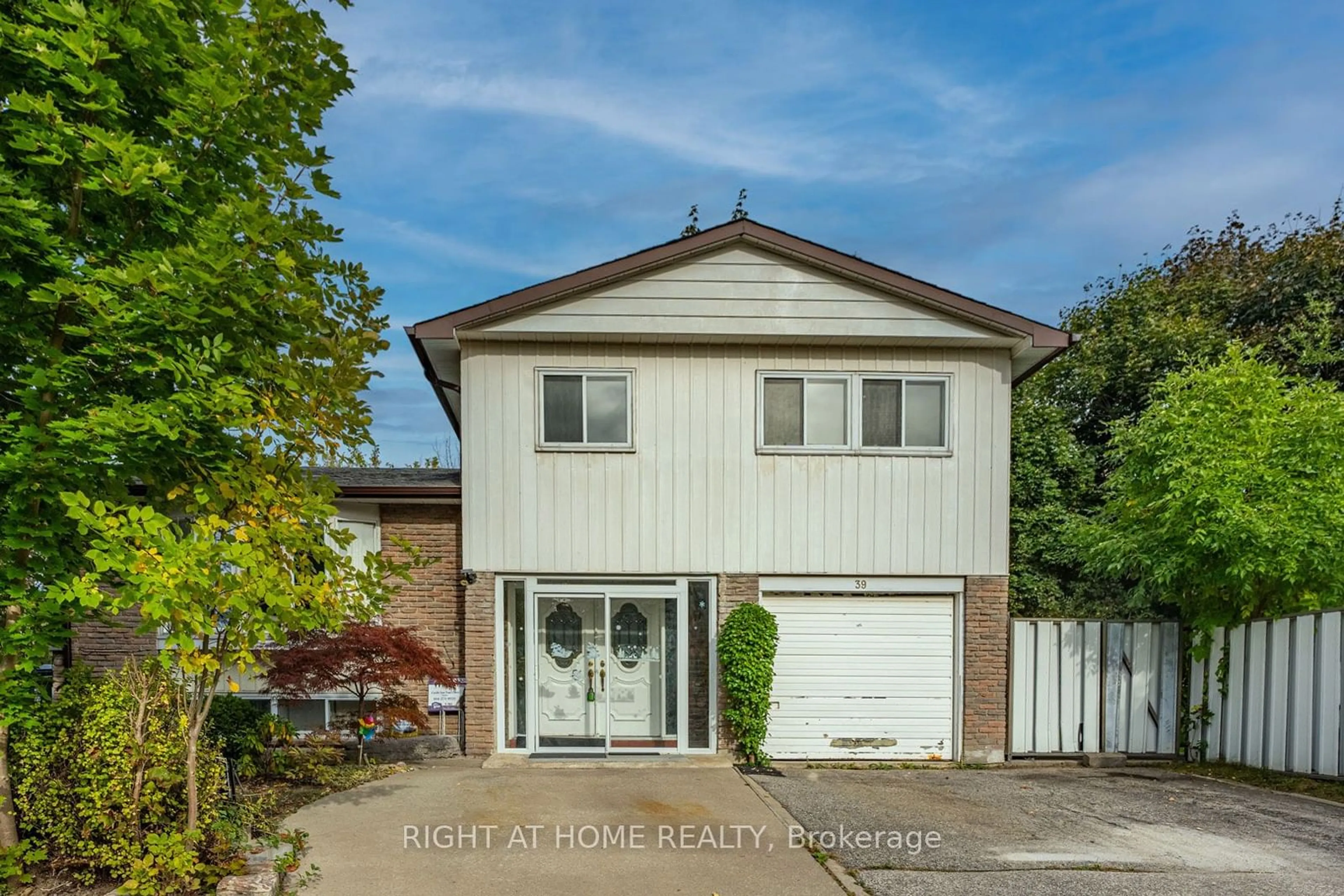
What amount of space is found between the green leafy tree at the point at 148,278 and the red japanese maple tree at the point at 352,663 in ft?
11.8

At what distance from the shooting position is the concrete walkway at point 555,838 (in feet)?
16.9

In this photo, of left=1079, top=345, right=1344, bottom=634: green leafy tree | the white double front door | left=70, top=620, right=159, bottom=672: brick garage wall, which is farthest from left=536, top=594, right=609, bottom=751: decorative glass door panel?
left=1079, top=345, right=1344, bottom=634: green leafy tree

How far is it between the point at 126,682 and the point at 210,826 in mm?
1175

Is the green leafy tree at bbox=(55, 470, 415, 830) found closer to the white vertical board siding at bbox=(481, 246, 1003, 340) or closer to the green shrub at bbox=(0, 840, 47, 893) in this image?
the green shrub at bbox=(0, 840, 47, 893)

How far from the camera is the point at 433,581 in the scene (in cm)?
997

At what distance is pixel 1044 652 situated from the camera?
9.94 meters

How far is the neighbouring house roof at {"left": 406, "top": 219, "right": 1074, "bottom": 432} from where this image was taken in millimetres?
9336

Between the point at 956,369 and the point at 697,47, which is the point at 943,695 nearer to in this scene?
the point at 956,369

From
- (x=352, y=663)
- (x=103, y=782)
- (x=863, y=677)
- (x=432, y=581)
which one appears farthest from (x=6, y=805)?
(x=863, y=677)

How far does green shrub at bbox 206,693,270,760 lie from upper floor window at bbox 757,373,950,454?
6978 millimetres

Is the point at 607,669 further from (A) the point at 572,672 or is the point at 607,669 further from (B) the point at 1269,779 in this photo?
(B) the point at 1269,779

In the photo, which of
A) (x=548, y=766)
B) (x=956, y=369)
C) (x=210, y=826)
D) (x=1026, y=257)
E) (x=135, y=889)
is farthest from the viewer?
(x=1026, y=257)

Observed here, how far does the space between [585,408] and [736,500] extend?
2380mm

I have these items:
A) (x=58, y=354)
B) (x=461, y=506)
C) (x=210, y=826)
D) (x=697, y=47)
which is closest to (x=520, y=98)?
(x=697, y=47)
